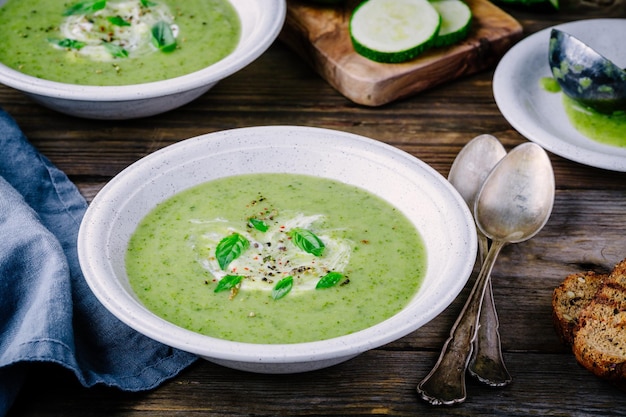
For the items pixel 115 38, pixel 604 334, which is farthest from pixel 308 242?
pixel 115 38

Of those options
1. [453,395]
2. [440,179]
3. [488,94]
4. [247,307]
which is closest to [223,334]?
[247,307]

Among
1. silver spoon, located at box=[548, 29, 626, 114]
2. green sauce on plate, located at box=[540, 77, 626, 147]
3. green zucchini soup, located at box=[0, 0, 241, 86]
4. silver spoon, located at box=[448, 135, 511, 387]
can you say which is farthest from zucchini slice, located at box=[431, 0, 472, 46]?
green zucchini soup, located at box=[0, 0, 241, 86]

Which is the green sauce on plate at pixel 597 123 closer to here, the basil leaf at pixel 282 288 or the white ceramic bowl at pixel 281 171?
the white ceramic bowl at pixel 281 171

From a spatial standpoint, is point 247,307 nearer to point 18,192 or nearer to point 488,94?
point 18,192

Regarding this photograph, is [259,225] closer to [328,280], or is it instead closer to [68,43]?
[328,280]

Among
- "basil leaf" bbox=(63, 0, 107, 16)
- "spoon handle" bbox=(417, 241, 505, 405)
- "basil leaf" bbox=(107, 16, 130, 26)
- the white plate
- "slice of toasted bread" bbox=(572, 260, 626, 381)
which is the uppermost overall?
"basil leaf" bbox=(63, 0, 107, 16)

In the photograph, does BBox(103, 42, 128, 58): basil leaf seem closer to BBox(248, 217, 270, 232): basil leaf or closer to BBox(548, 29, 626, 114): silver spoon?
BBox(248, 217, 270, 232): basil leaf
